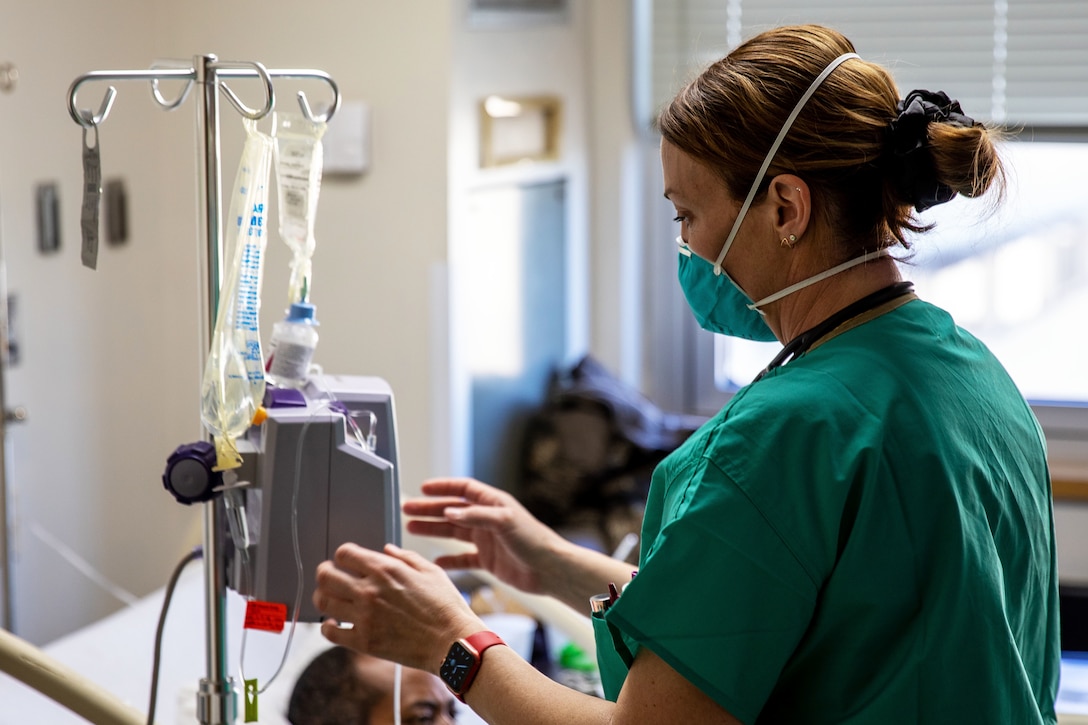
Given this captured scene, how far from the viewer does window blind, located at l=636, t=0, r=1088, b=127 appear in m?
3.00

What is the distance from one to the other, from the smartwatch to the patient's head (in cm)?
77

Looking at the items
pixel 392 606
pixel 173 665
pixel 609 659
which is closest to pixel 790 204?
pixel 609 659

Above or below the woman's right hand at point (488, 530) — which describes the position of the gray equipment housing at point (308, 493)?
above

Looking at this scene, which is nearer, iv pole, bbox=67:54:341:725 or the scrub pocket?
the scrub pocket

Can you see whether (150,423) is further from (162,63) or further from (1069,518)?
(1069,518)

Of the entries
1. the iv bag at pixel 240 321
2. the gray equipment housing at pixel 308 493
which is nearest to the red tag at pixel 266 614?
the gray equipment housing at pixel 308 493

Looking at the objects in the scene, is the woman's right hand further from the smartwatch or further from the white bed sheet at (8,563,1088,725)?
the white bed sheet at (8,563,1088,725)

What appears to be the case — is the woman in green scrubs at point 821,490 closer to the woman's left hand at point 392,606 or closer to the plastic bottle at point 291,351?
the woman's left hand at point 392,606

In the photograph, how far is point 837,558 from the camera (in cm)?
92

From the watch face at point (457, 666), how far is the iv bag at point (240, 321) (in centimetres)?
29

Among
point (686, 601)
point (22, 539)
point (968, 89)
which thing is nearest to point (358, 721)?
point (22, 539)

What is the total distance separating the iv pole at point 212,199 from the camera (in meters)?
1.15

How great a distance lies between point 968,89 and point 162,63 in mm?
2378

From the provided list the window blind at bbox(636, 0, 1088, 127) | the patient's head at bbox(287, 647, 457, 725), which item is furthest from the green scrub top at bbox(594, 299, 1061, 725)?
the window blind at bbox(636, 0, 1088, 127)
